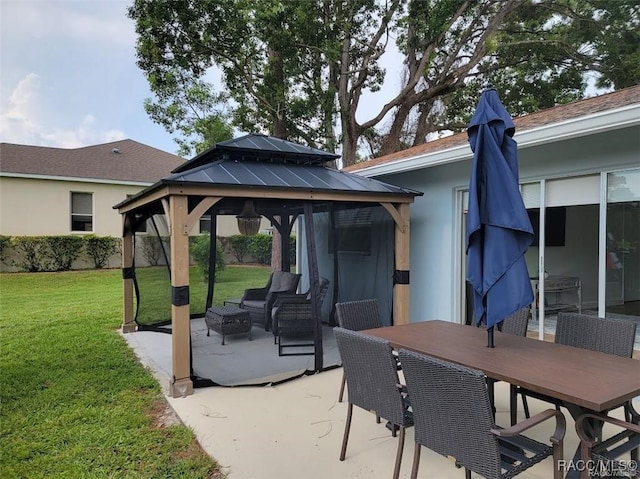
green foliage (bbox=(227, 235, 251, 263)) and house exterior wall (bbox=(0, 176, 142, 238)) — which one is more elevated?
house exterior wall (bbox=(0, 176, 142, 238))

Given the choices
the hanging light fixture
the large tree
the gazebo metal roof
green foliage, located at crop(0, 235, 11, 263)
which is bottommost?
green foliage, located at crop(0, 235, 11, 263)

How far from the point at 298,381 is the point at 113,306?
21.8 ft

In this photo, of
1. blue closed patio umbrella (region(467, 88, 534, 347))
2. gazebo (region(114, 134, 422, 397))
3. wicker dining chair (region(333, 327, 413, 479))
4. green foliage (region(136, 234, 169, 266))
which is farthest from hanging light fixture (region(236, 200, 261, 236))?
blue closed patio umbrella (region(467, 88, 534, 347))

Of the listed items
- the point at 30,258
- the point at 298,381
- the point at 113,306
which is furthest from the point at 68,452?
the point at 30,258

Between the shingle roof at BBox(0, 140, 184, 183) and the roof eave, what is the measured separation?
45.1ft

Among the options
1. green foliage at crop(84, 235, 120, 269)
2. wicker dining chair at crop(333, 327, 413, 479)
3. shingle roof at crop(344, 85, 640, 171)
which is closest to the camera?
wicker dining chair at crop(333, 327, 413, 479)

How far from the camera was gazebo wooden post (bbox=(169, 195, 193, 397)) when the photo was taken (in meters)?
4.18

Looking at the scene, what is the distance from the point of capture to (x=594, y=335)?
318 cm

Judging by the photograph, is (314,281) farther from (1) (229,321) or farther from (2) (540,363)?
(2) (540,363)

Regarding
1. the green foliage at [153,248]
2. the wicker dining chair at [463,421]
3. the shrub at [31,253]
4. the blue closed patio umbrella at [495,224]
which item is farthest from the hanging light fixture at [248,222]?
the shrub at [31,253]

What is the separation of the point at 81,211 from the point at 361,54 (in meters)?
11.4

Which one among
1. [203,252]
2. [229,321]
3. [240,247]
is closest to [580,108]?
[229,321]

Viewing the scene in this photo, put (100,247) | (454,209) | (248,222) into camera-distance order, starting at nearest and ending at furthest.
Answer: (454,209) < (248,222) < (100,247)

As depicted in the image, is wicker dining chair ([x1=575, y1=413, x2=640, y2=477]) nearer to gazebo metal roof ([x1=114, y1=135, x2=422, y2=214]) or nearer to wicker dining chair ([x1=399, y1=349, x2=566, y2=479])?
wicker dining chair ([x1=399, y1=349, x2=566, y2=479])
